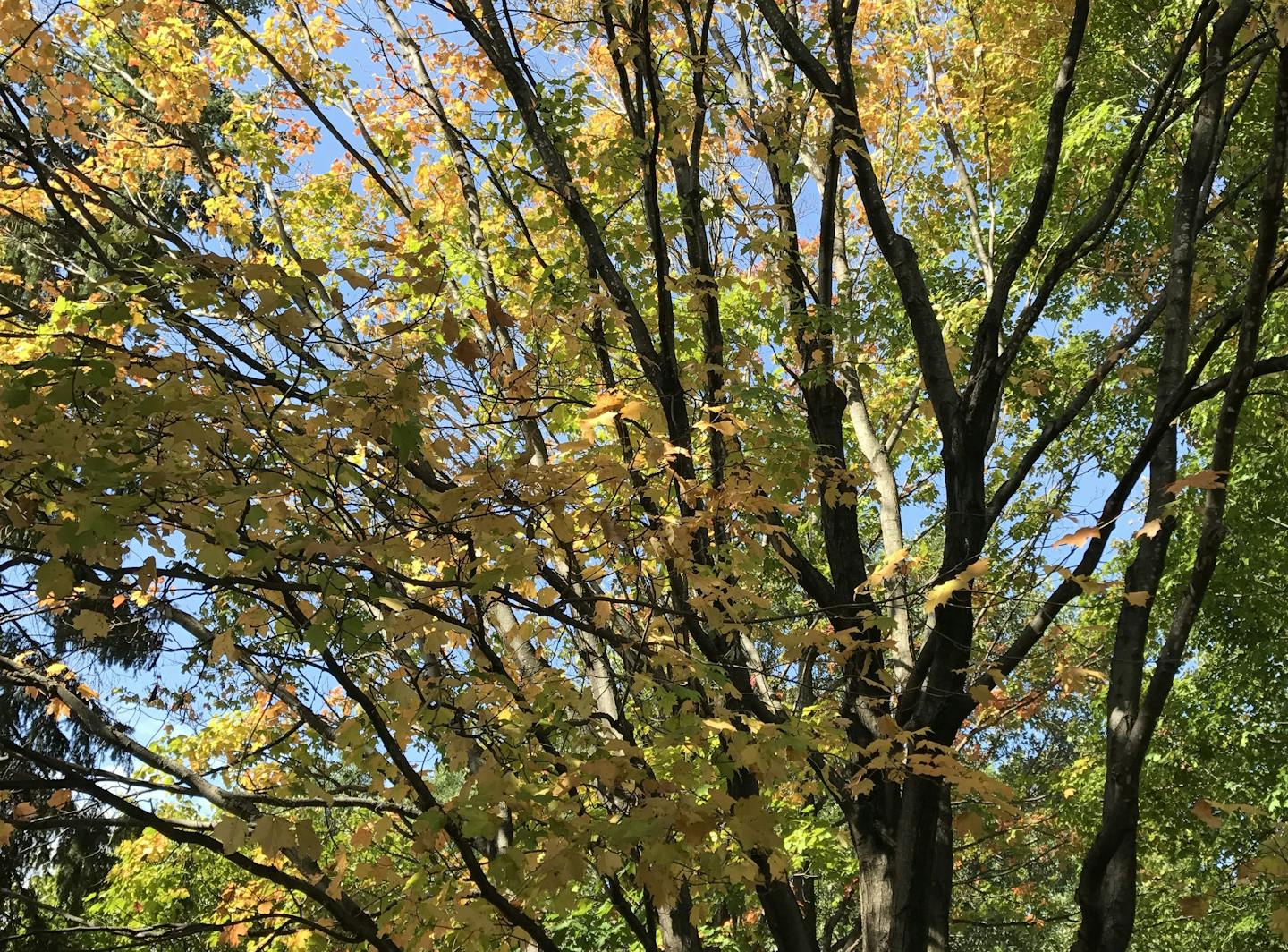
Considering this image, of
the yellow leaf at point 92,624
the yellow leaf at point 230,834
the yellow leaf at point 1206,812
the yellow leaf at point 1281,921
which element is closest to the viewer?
the yellow leaf at point 230,834

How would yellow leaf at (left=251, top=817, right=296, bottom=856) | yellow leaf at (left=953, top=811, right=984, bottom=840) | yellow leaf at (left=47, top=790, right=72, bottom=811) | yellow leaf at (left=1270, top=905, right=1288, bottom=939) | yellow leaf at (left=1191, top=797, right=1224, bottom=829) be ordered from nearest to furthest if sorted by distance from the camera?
1. yellow leaf at (left=251, top=817, right=296, bottom=856)
2. yellow leaf at (left=1270, top=905, right=1288, bottom=939)
3. yellow leaf at (left=1191, top=797, right=1224, bottom=829)
4. yellow leaf at (left=953, top=811, right=984, bottom=840)
5. yellow leaf at (left=47, top=790, right=72, bottom=811)

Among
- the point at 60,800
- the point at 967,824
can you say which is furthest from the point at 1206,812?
the point at 60,800

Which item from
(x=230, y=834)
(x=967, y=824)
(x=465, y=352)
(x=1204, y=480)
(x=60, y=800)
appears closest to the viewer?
(x=230, y=834)

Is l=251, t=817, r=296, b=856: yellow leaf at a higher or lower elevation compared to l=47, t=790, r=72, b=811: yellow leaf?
lower

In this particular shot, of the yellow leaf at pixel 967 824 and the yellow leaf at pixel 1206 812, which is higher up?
the yellow leaf at pixel 967 824

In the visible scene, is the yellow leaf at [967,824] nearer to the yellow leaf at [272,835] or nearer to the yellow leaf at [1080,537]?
the yellow leaf at [1080,537]

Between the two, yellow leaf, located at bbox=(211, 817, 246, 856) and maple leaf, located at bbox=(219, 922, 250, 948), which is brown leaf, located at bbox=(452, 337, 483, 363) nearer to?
yellow leaf, located at bbox=(211, 817, 246, 856)

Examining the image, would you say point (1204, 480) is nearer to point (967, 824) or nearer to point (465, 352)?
point (967, 824)

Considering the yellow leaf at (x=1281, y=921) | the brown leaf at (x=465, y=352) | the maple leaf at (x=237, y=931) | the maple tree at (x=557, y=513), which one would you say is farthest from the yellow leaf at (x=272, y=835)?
the yellow leaf at (x=1281, y=921)

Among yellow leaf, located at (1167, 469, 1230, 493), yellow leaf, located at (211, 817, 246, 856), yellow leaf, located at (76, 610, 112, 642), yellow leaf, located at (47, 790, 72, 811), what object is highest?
yellow leaf, located at (1167, 469, 1230, 493)

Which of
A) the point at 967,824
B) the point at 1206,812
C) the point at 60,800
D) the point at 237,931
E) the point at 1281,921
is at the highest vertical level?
the point at 967,824

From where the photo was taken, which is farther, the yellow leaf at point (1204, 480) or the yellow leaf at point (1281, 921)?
the yellow leaf at point (1281, 921)

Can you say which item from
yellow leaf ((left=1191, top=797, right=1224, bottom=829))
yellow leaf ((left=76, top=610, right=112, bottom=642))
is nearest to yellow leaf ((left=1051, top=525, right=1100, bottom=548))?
yellow leaf ((left=1191, top=797, right=1224, bottom=829))

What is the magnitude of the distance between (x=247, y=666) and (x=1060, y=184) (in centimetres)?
872
